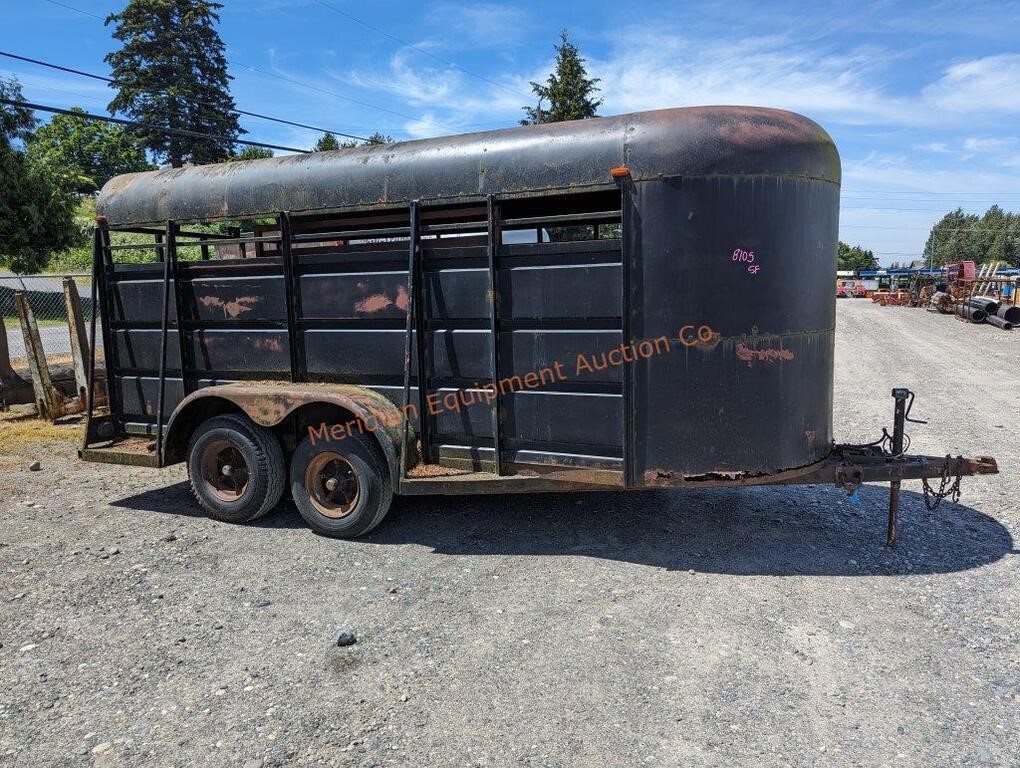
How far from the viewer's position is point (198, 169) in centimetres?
538

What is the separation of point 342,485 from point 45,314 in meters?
27.2

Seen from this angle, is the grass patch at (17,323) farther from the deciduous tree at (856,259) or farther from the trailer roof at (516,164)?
the deciduous tree at (856,259)

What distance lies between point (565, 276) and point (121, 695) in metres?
3.19

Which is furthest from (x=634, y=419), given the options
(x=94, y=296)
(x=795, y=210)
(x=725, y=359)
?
(x=94, y=296)

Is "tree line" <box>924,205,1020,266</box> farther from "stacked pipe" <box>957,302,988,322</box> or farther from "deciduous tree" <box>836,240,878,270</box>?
"stacked pipe" <box>957,302,988,322</box>

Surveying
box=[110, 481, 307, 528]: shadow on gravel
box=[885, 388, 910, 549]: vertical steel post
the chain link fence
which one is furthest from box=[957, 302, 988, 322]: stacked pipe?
the chain link fence

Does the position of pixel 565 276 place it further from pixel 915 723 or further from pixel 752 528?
pixel 915 723

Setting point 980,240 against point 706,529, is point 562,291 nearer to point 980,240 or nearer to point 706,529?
point 706,529

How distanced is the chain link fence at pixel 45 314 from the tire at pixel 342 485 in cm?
1053

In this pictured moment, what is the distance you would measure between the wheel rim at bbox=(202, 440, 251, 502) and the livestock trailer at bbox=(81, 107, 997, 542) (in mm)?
18

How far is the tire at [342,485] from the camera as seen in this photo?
15.7 feet

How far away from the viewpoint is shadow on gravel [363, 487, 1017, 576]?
4480mm

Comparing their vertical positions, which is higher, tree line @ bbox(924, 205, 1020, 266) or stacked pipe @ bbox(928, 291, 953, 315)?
tree line @ bbox(924, 205, 1020, 266)

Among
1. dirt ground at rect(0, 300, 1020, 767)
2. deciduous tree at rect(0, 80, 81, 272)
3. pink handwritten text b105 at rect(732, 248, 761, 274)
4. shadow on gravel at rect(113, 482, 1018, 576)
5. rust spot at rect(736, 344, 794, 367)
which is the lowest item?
dirt ground at rect(0, 300, 1020, 767)
